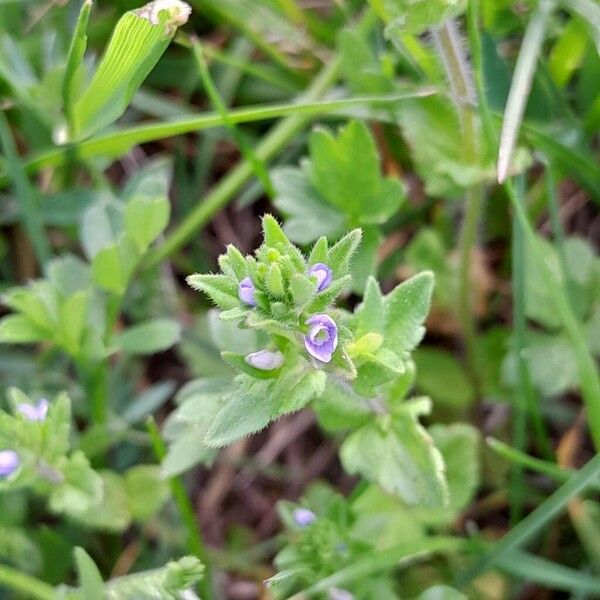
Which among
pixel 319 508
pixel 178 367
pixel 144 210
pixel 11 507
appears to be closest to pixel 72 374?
pixel 178 367

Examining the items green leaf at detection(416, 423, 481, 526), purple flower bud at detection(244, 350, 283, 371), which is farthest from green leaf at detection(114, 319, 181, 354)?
purple flower bud at detection(244, 350, 283, 371)

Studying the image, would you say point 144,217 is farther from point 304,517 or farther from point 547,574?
point 547,574

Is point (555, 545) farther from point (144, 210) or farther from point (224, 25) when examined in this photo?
point (224, 25)

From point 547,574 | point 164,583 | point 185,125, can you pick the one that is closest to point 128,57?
point 185,125

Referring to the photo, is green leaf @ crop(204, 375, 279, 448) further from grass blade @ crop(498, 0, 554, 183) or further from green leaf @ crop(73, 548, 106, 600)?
grass blade @ crop(498, 0, 554, 183)

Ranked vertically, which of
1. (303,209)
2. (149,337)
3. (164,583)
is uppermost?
(303,209)

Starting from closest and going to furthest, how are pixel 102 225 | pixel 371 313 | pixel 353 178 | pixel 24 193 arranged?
1. pixel 371 313
2. pixel 353 178
3. pixel 102 225
4. pixel 24 193
